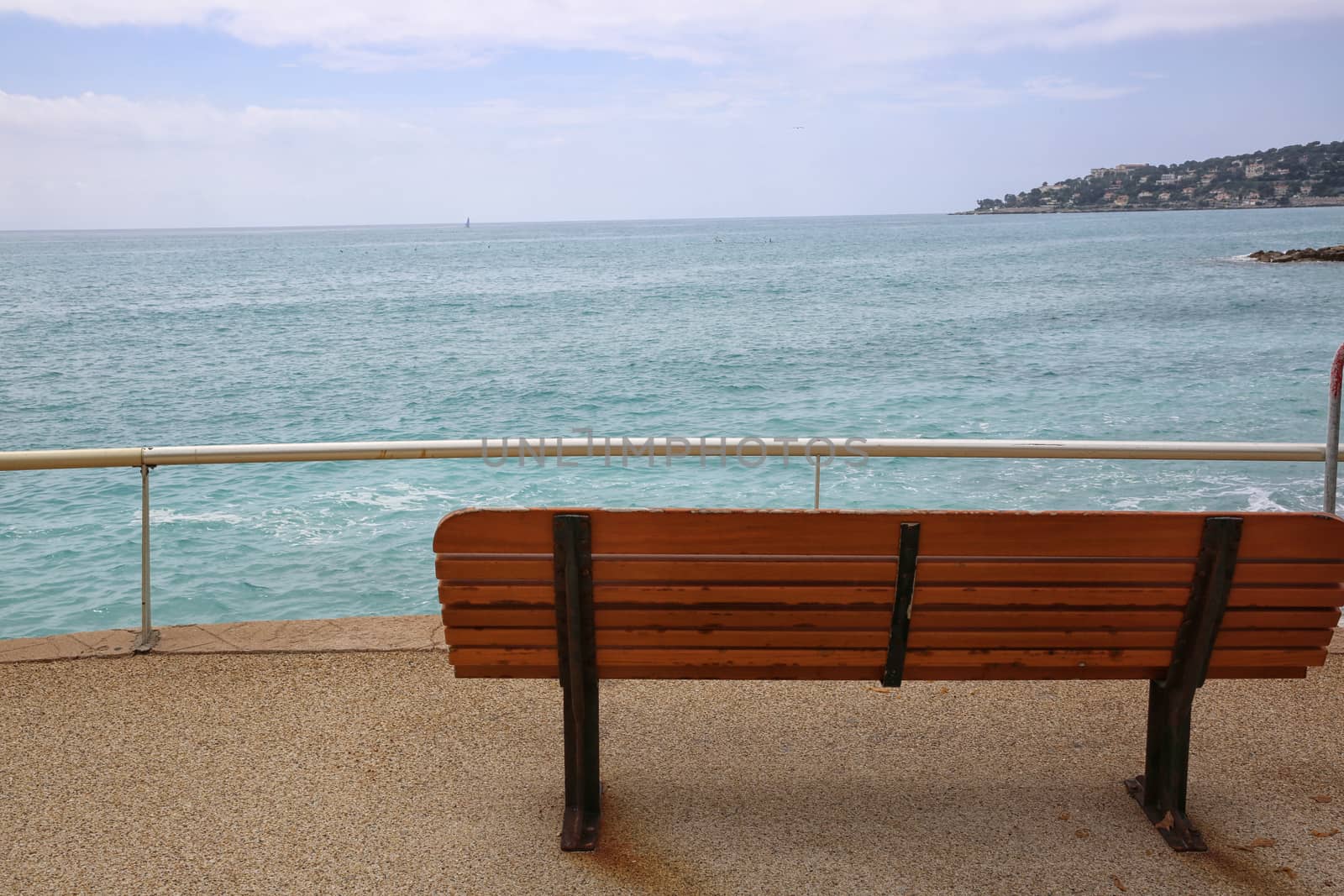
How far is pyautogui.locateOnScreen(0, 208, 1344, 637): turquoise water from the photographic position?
1377cm

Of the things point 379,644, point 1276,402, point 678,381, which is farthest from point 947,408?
point 379,644

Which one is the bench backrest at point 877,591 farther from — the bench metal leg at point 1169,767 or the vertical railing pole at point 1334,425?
the vertical railing pole at point 1334,425

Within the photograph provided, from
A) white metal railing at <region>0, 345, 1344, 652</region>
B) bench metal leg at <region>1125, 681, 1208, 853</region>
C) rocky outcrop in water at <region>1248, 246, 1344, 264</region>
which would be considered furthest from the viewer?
rocky outcrop in water at <region>1248, 246, 1344, 264</region>

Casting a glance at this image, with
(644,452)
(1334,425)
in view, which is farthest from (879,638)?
(1334,425)

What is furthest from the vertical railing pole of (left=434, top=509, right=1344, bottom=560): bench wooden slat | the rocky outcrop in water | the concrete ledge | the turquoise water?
the rocky outcrop in water

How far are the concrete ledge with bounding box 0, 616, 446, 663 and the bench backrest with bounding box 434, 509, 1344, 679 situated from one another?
66.8 inches

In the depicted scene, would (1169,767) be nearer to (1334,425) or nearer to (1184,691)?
(1184,691)

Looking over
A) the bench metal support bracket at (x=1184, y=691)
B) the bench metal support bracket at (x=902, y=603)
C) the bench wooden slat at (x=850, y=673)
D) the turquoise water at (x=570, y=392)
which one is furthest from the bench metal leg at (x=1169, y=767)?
the turquoise water at (x=570, y=392)

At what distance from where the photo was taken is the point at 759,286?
74812 millimetres

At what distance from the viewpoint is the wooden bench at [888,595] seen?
276 cm

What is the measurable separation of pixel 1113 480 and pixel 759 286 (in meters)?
59.4

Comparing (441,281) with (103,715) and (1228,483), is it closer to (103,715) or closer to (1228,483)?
(1228,483)

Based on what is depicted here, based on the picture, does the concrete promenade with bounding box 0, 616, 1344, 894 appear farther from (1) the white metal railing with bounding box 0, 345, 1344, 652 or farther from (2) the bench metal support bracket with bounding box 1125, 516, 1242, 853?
(1) the white metal railing with bounding box 0, 345, 1344, 652

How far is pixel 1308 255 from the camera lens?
2916 inches
